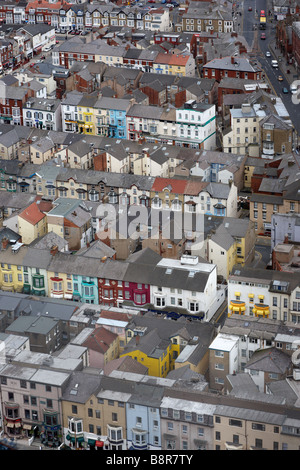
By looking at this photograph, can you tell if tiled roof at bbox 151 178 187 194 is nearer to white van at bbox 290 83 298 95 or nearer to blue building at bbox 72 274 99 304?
blue building at bbox 72 274 99 304

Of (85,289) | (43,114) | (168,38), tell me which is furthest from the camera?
(168,38)

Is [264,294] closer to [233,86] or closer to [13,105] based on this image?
[233,86]

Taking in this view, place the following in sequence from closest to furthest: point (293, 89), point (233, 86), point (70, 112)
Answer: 1. point (70, 112)
2. point (233, 86)
3. point (293, 89)

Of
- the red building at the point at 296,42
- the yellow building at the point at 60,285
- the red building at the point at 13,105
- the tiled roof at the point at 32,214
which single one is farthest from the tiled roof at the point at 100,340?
the red building at the point at 296,42

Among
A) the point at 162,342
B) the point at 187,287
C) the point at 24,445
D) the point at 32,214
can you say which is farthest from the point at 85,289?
the point at 24,445

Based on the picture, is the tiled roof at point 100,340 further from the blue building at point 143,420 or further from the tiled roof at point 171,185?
the tiled roof at point 171,185

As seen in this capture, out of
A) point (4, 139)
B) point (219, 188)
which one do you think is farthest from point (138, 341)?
point (4, 139)

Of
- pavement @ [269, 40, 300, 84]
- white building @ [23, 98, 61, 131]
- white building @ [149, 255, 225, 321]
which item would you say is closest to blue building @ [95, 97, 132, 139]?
white building @ [23, 98, 61, 131]

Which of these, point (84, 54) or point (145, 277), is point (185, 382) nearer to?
point (145, 277)
